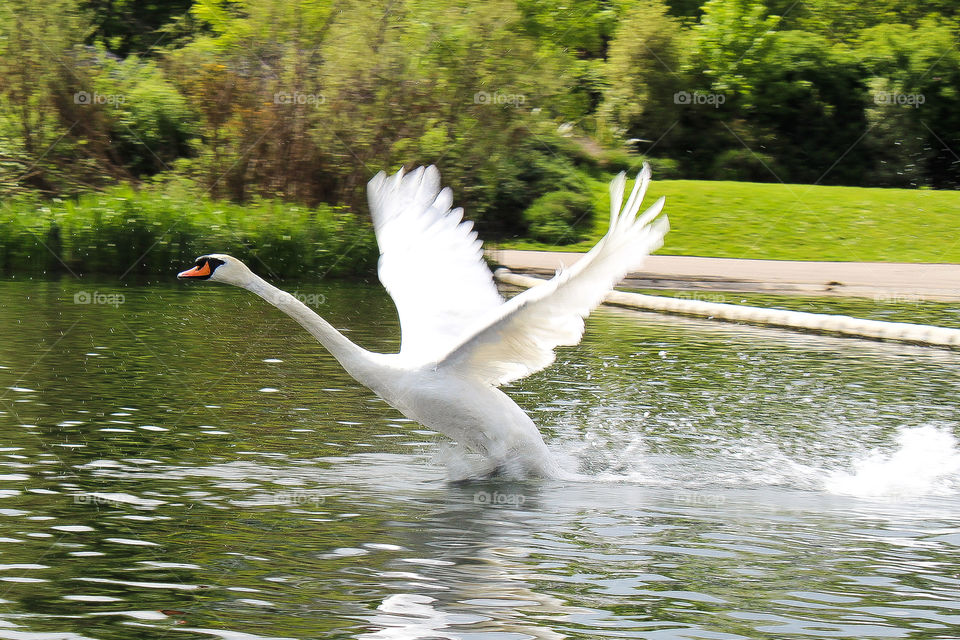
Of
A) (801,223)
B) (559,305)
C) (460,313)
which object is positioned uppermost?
(801,223)

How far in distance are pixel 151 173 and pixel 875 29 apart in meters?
21.2

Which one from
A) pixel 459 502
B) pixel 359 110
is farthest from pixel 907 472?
pixel 359 110

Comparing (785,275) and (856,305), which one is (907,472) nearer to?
(856,305)

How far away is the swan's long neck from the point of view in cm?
793

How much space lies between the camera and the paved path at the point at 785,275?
2142cm

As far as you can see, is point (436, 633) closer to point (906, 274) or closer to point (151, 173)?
point (906, 274)

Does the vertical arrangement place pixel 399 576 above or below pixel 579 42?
below

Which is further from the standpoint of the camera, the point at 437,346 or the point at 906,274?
the point at 906,274

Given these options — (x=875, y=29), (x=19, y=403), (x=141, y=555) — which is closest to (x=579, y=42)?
(x=875, y=29)

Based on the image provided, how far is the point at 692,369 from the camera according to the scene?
12.9 metres

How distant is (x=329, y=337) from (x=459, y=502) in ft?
4.19

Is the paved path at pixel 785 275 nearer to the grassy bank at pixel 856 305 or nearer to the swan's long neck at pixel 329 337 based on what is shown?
the grassy bank at pixel 856 305

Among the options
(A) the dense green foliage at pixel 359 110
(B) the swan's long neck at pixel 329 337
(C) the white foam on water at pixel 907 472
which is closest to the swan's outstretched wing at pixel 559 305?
(B) the swan's long neck at pixel 329 337

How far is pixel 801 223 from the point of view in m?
28.3
